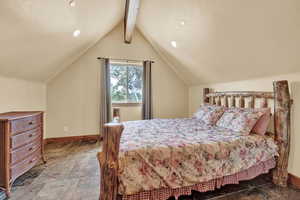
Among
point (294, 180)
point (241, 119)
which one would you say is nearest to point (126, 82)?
point (241, 119)

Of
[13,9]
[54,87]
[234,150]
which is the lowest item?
[234,150]

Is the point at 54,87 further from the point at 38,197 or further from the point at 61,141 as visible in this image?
the point at 38,197

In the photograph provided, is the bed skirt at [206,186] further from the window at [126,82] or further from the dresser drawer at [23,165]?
the window at [126,82]

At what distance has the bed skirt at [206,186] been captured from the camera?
1.44 m

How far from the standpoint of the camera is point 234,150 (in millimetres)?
1754

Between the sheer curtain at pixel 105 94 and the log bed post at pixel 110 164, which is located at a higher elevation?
the sheer curtain at pixel 105 94

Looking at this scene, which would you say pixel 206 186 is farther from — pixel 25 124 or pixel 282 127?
pixel 25 124

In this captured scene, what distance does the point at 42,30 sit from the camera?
6.41ft

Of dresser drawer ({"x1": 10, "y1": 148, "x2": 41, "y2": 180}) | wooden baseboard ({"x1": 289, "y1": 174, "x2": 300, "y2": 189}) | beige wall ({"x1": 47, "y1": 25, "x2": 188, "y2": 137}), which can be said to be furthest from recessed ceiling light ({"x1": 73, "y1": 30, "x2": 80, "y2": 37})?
wooden baseboard ({"x1": 289, "y1": 174, "x2": 300, "y2": 189})

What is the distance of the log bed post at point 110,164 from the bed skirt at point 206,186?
16 cm

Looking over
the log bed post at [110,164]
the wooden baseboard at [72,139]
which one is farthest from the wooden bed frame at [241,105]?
the wooden baseboard at [72,139]

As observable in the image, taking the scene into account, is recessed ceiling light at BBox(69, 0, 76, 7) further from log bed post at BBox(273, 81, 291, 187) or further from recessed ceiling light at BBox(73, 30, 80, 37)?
log bed post at BBox(273, 81, 291, 187)

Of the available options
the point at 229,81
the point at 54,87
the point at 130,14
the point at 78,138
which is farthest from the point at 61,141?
the point at 229,81

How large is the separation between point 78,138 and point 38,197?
2.14 meters
